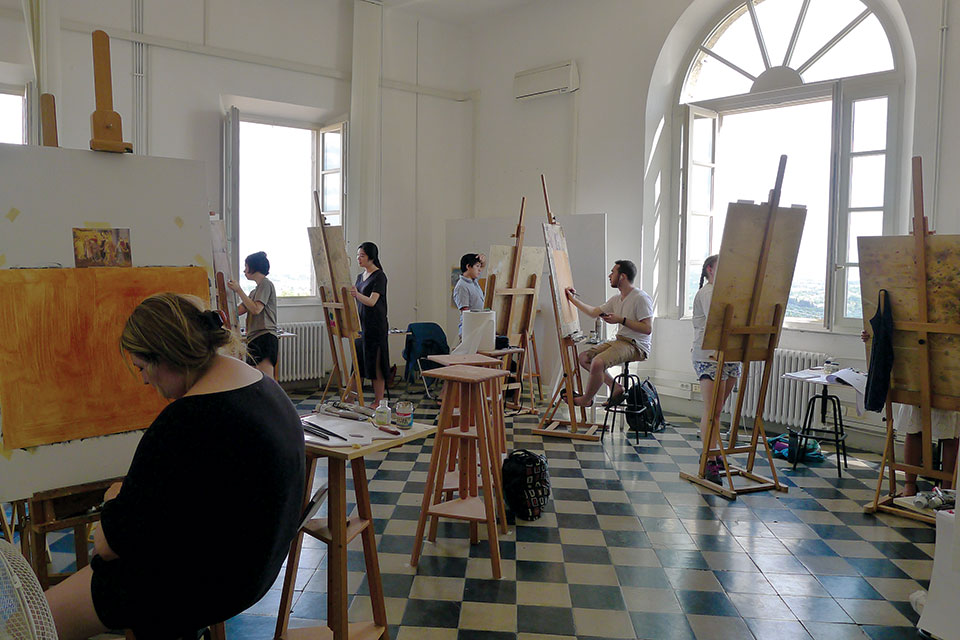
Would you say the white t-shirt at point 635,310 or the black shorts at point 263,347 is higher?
the white t-shirt at point 635,310

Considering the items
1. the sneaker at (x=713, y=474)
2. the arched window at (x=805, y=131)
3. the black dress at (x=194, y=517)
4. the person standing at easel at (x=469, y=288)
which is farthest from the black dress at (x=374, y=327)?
the black dress at (x=194, y=517)

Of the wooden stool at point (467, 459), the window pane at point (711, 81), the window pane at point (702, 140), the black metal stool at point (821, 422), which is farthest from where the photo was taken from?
the window pane at point (702, 140)

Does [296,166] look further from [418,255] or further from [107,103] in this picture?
[107,103]

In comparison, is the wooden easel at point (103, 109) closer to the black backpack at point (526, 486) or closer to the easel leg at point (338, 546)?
the easel leg at point (338, 546)

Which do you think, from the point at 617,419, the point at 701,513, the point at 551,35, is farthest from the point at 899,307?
the point at 551,35

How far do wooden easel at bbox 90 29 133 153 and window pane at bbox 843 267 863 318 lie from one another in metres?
4.83

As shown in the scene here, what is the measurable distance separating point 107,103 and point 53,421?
3.49ft

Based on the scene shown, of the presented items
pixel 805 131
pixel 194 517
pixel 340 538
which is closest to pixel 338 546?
pixel 340 538

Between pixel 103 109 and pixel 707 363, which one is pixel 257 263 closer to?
pixel 103 109

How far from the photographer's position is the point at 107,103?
2.25 meters

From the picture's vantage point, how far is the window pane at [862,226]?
4855 millimetres

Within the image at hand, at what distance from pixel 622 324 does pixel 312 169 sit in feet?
12.9

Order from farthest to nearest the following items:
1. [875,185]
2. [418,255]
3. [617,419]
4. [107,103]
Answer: [418,255]
[617,419]
[875,185]
[107,103]

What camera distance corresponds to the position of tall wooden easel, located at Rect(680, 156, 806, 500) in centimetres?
382
